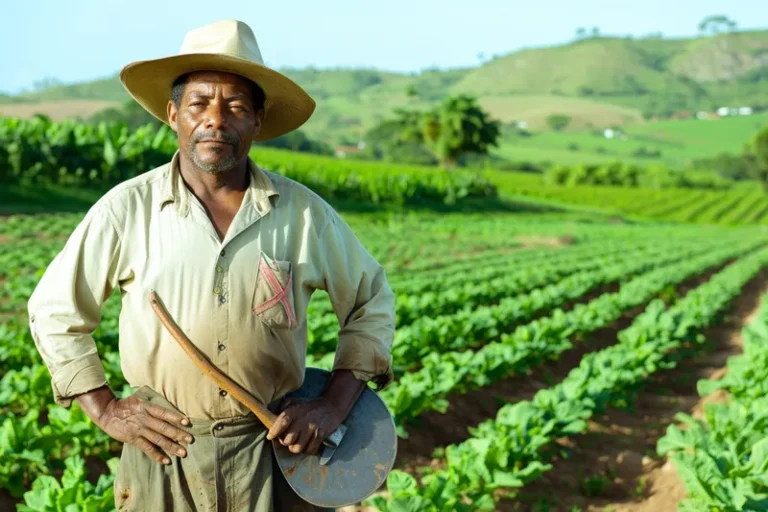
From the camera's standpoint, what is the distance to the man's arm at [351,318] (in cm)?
234

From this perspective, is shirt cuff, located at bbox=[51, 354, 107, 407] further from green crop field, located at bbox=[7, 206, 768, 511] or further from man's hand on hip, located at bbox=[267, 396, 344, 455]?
green crop field, located at bbox=[7, 206, 768, 511]

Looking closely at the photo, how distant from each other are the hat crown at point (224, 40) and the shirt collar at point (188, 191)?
0.28m

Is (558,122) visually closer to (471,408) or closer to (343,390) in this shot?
(471,408)

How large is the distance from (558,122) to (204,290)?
14292 cm

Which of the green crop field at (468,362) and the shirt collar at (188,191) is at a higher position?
the shirt collar at (188,191)

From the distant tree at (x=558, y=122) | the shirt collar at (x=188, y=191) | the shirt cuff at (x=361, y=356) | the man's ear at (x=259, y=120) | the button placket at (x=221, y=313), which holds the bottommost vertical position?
the distant tree at (x=558, y=122)

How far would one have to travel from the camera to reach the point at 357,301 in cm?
245

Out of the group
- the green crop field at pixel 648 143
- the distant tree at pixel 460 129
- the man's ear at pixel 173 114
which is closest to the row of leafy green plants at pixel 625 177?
the distant tree at pixel 460 129

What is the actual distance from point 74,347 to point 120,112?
231 feet

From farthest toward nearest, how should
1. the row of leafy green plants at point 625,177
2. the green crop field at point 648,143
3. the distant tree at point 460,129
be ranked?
the green crop field at point 648,143 < the row of leafy green plants at point 625,177 < the distant tree at point 460,129

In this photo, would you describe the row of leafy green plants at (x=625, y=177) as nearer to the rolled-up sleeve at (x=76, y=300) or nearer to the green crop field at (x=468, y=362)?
the green crop field at (x=468, y=362)

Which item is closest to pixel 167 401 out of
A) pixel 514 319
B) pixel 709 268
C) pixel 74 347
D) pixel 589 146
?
pixel 74 347

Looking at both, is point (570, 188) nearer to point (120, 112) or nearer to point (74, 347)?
point (120, 112)

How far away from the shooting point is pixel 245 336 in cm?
219
